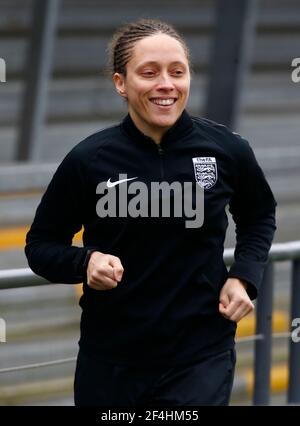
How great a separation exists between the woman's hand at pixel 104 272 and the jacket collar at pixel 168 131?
0.33 m

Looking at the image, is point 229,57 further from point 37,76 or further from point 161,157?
point 161,157

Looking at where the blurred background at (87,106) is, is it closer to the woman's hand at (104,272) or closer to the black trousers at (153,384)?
the black trousers at (153,384)

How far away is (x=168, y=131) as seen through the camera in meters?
3.05

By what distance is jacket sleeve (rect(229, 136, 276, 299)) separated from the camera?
312 centimetres

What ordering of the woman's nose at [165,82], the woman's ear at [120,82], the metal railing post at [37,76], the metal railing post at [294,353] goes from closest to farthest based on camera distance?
the woman's nose at [165,82], the woman's ear at [120,82], the metal railing post at [294,353], the metal railing post at [37,76]

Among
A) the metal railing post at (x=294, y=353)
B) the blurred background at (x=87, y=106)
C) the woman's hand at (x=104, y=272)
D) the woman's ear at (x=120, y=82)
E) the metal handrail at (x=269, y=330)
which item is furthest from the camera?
the blurred background at (x=87, y=106)

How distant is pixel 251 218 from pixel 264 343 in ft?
4.42

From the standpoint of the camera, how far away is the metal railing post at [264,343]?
4387 millimetres

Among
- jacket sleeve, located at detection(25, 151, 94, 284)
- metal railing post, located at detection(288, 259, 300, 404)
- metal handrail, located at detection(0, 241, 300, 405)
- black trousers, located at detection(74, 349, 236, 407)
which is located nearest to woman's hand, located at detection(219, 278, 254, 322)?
black trousers, located at detection(74, 349, 236, 407)

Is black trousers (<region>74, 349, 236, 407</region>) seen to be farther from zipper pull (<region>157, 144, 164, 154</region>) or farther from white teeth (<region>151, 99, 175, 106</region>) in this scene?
white teeth (<region>151, 99, 175, 106</region>)

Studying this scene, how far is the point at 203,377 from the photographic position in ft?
10.0

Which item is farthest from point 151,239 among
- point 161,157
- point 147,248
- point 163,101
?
point 163,101

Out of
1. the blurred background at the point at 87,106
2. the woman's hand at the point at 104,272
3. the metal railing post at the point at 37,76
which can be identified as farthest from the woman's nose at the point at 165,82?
the metal railing post at the point at 37,76
